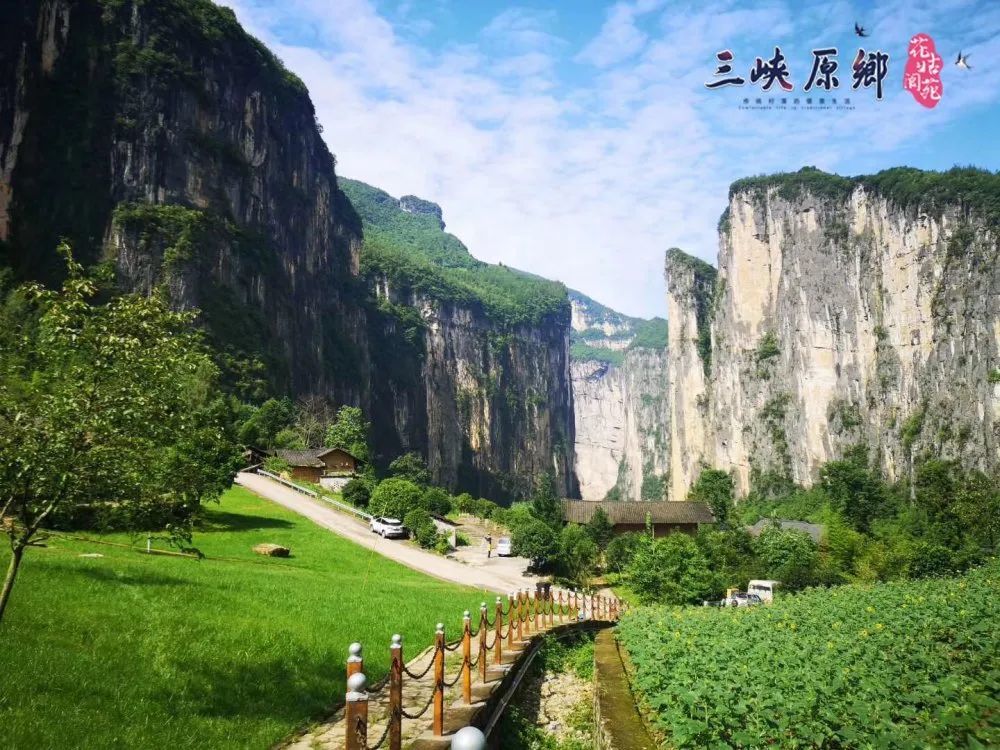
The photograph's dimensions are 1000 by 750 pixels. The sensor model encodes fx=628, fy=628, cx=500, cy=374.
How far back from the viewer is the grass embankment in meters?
5.96

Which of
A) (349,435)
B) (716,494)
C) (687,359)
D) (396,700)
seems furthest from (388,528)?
(687,359)

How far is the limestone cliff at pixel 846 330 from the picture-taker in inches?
3152

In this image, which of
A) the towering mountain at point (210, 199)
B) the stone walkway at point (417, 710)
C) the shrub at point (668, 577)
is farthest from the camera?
the towering mountain at point (210, 199)

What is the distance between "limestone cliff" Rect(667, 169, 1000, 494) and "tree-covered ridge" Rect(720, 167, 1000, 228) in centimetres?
21

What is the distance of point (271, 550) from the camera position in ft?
80.0

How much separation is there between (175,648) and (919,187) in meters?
107

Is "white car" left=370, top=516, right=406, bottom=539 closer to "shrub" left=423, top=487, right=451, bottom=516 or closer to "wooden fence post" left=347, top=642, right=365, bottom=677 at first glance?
"shrub" left=423, top=487, right=451, bottom=516

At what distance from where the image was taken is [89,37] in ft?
251

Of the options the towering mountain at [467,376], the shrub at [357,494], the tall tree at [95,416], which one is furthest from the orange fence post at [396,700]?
the towering mountain at [467,376]

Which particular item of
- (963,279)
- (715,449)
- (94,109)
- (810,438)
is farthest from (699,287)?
(94,109)

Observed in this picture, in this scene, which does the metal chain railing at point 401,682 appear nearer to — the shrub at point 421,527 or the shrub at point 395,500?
the shrub at point 421,527

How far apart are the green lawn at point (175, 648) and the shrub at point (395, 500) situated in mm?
25246

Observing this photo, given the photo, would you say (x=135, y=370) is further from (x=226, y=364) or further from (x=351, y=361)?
(x=351, y=361)

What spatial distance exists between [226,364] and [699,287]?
3985 inches
